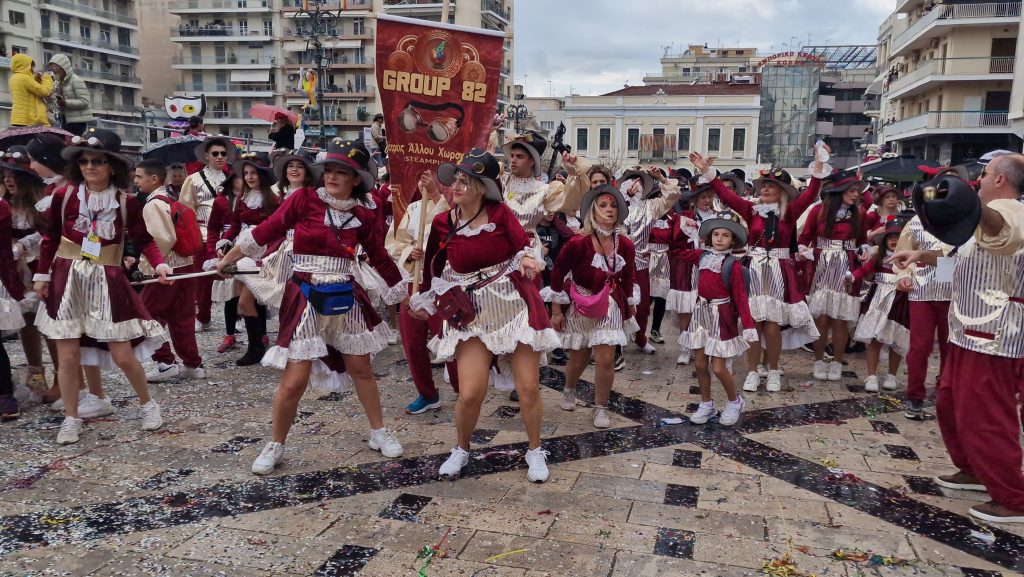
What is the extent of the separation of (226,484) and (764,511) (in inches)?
127

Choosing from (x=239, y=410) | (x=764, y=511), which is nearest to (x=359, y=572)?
(x=764, y=511)

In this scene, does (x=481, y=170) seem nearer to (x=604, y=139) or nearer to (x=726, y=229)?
(x=726, y=229)

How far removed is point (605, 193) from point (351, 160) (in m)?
1.93

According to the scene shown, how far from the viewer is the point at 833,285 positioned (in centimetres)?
715

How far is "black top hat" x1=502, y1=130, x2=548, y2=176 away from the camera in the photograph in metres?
5.72

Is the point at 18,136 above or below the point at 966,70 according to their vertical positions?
below

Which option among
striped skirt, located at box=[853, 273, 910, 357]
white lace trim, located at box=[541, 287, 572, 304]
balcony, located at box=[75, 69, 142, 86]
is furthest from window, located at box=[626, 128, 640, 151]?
white lace trim, located at box=[541, 287, 572, 304]

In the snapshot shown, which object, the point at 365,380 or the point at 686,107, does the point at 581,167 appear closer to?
the point at 365,380

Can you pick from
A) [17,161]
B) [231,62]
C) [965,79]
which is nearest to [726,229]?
[17,161]

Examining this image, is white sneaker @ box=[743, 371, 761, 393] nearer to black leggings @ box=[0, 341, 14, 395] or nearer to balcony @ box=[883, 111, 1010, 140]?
black leggings @ box=[0, 341, 14, 395]

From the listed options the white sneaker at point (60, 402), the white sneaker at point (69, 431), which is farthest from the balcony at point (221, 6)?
the white sneaker at point (69, 431)

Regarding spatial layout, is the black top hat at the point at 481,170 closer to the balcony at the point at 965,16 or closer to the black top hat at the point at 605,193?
the black top hat at the point at 605,193

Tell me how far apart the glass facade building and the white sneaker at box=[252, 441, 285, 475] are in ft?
180

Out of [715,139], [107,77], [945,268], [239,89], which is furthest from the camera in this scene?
[239,89]
